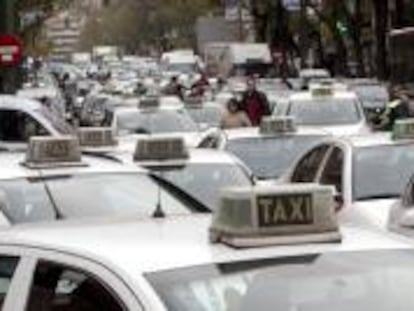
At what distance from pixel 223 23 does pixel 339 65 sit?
2275cm

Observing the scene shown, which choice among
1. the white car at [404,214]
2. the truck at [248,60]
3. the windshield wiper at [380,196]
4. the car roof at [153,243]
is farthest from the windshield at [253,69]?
the car roof at [153,243]

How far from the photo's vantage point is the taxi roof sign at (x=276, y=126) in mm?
16641

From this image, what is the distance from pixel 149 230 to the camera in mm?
5094

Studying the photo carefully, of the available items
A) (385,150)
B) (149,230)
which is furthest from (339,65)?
(149,230)

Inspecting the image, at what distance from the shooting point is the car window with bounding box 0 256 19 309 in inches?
192

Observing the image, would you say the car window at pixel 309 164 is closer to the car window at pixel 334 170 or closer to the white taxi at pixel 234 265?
the car window at pixel 334 170

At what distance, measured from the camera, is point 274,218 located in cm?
461

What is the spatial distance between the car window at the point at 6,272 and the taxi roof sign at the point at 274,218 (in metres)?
0.65

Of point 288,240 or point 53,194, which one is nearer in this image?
point 288,240

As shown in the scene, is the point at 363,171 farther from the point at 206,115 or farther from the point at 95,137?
the point at 206,115

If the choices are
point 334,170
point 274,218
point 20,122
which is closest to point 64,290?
point 274,218

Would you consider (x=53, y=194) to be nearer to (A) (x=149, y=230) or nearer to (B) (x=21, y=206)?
(B) (x=21, y=206)

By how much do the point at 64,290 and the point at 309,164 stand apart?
8.48 metres

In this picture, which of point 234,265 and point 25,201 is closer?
point 234,265
